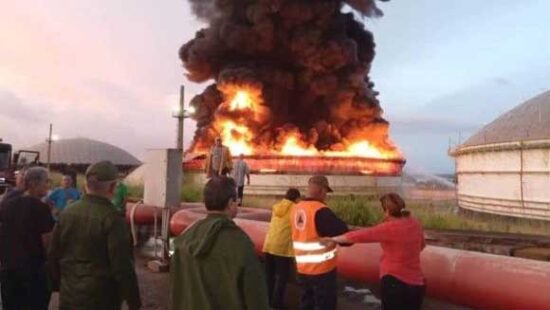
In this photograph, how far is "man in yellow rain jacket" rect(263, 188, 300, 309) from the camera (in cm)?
667

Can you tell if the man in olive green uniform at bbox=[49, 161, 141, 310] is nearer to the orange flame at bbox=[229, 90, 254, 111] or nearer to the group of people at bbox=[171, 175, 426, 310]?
the group of people at bbox=[171, 175, 426, 310]

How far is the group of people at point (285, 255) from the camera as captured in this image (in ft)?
9.17

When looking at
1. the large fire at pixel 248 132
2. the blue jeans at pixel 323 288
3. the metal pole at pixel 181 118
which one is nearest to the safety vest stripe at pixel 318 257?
the blue jeans at pixel 323 288

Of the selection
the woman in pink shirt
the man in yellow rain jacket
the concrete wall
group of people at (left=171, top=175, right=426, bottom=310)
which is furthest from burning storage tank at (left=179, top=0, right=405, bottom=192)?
the woman in pink shirt

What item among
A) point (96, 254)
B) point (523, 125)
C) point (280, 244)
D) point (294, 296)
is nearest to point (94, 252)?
point (96, 254)

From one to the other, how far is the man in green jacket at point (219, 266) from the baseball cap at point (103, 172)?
107cm

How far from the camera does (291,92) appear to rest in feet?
124

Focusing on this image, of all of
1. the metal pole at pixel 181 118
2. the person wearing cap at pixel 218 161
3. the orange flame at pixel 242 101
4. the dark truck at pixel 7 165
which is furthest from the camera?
the orange flame at pixel 242 101

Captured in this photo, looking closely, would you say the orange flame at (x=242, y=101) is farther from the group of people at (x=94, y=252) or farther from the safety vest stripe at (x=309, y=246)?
the group of people at (x=94, y=252)

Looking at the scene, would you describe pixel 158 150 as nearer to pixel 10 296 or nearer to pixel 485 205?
pixel 10 296

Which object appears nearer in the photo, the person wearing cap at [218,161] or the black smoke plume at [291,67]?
the person wearing cap at [218,161]

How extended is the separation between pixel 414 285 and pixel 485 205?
22.6 metres

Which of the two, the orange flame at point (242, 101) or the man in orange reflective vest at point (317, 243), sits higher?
the orange flame at point (242, 101)

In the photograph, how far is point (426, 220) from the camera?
1269 cm
